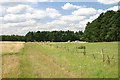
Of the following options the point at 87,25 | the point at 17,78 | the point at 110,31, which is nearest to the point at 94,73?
the point at 17,78

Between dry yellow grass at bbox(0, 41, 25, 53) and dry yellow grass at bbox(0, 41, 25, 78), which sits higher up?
dry yellow grass at bbox(0, 41, 25, 78)

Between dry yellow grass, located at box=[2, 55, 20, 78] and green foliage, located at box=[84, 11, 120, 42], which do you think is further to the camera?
green foliage, located at box=[84, 11, 120, 42]

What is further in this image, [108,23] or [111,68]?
[108,23]

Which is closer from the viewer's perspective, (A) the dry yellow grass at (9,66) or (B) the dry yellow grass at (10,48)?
(A) the dry yellow grass at (9,66)

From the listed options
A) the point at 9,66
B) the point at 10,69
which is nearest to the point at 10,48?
the point at 9,66

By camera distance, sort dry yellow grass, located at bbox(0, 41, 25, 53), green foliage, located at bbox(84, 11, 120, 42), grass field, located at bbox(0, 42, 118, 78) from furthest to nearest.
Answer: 1. green foliage, located at bbox(84, 11, 120, 42)
2. dry yellow grass, located at bbox(0, 41, 25, 53)
3. grass field, located at bbox(0, 42, 118, 78)

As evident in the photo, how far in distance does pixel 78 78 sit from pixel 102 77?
141cm

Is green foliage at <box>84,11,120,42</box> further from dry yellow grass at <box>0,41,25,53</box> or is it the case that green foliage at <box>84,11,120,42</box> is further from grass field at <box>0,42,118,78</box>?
grass field at <box>0,42,118,78</box>

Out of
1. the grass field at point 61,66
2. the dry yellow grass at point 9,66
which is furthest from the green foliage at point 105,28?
the grass field at point 61,66

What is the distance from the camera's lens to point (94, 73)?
59.9 feet

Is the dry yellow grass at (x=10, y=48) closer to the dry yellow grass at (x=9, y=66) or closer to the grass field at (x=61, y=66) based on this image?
the dry yellow grass at (x=9, y=66)

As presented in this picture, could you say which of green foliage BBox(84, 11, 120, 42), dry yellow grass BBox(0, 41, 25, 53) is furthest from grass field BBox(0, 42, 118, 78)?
green foliage BBox(84, 11, 120, 42)

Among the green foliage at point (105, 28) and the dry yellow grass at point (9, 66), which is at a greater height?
the green foliage at point (105, 28)

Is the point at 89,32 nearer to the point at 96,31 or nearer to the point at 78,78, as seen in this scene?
the point at 96,31
